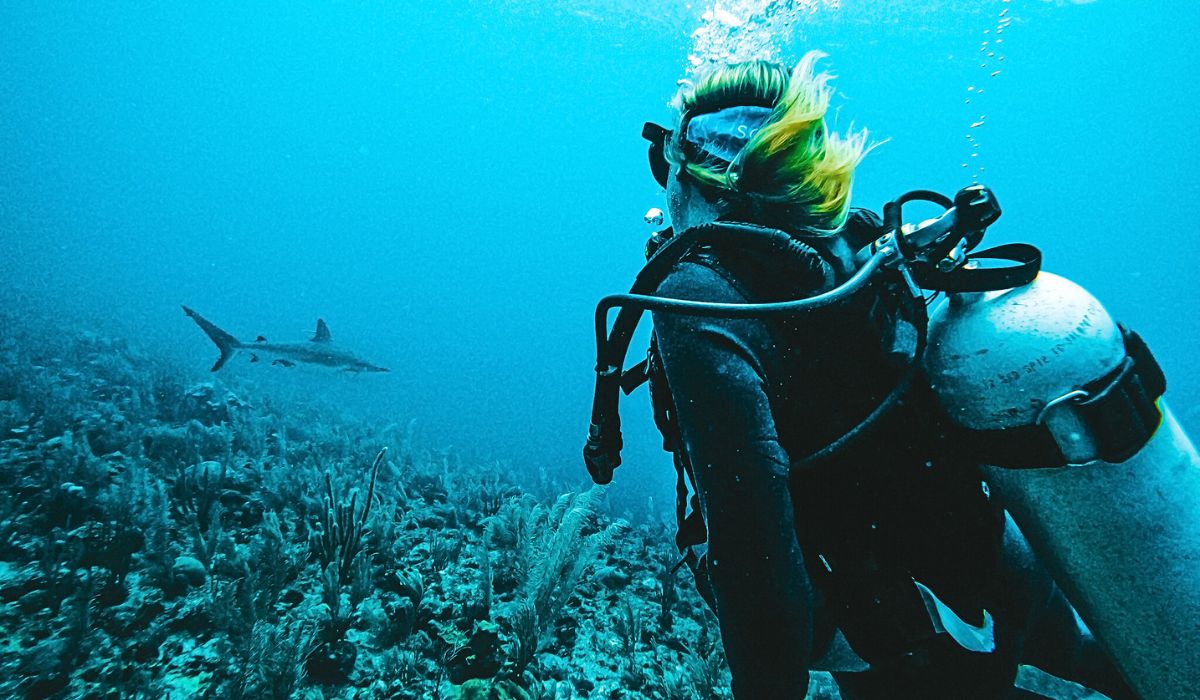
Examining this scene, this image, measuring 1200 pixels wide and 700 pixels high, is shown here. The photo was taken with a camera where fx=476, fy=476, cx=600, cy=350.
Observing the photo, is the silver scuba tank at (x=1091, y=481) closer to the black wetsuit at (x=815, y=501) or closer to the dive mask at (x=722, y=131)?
the black wetsuit at (x=815, y=501)

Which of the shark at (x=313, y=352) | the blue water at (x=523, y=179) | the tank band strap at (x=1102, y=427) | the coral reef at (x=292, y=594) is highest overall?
the blue water at (x=523, y=179)

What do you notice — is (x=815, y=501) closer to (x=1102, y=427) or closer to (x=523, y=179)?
(x=1102, y=427)

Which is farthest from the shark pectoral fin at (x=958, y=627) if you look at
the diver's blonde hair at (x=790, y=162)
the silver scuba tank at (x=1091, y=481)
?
the diver's blonde hair at (x=790, y=162)

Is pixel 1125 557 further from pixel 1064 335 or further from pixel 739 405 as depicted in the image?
pixel 739 405

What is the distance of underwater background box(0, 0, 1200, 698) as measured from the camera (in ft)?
10.3

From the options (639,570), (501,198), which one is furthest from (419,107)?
(639,570)

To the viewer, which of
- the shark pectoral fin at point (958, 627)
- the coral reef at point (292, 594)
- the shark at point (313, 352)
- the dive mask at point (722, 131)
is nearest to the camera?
the shark pectoral fin at point (958, 627)

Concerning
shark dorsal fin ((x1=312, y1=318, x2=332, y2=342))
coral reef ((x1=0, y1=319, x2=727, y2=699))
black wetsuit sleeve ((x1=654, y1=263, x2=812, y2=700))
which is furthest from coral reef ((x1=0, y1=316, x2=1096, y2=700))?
shark dorsal fin ((x1=312, y1=318, x2=332, y2=342))

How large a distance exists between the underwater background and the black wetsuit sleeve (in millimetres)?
1046

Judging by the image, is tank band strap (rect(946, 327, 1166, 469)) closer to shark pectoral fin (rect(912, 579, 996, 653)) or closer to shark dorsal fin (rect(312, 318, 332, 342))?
shark pectoral fin (rect(912, 579, 996, 653))

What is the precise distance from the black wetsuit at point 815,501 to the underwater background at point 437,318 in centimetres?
87

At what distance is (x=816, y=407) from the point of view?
1191 millimetres

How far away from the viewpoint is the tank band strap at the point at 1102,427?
1081 mm

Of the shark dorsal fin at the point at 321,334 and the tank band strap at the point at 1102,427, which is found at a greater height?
the shark dorsal fin at the point at 321,334
